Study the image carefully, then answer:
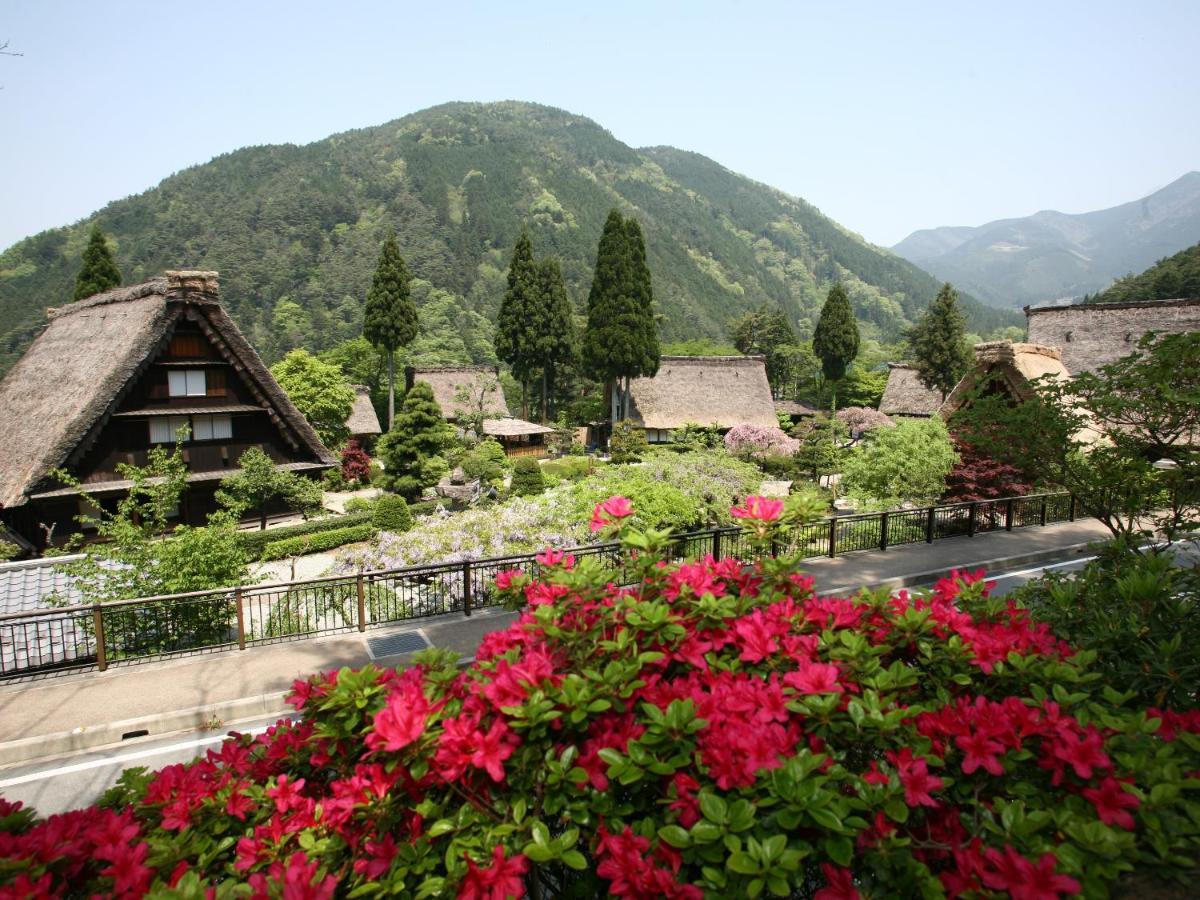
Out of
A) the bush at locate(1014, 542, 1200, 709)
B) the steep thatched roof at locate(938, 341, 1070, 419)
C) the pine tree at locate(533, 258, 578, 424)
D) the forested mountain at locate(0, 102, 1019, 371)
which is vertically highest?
the forested mountain at locate(0, 102, 1019, 371)

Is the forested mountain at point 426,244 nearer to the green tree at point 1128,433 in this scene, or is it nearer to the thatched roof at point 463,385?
the thatched roof at point 463,385

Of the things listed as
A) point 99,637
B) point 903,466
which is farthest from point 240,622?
point 903,466

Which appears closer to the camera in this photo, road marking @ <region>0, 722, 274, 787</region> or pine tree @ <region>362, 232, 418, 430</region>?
road marking @ <region>0, 722, 274, 787</region>

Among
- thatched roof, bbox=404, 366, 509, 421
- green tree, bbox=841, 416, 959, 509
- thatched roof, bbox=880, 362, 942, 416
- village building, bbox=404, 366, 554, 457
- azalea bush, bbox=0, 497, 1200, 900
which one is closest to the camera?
azalea bush, bbox=0, 497, 1200, 900

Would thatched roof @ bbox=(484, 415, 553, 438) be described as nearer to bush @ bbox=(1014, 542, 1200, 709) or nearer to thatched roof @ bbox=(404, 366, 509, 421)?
thatched roof @ bbox=(404, 366, 509, 421)

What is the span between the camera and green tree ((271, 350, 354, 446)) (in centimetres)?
3288

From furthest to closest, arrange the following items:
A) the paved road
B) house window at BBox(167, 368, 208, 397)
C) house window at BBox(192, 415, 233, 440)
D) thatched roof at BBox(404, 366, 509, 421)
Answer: thatched roof at BBox(404, 366, 509, 421) → house window at BBox(192, 415, 233, 440) → house window at BBox(167, 368, 208, 397) → the paved road

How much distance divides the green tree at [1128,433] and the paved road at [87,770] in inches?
388

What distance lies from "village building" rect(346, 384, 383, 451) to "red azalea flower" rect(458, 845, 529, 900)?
40.6m

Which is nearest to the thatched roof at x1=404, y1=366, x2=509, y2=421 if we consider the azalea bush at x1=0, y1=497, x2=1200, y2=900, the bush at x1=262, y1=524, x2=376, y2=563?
the bush at x1=262, y1=524, x2=376, y2=563

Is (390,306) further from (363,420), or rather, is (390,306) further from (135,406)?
(135,406)

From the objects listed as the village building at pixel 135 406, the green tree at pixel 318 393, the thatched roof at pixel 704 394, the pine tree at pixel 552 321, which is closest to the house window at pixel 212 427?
the village building at pixel 135 406

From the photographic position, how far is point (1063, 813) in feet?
6.76

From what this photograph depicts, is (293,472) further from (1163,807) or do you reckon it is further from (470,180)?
(470,180)
